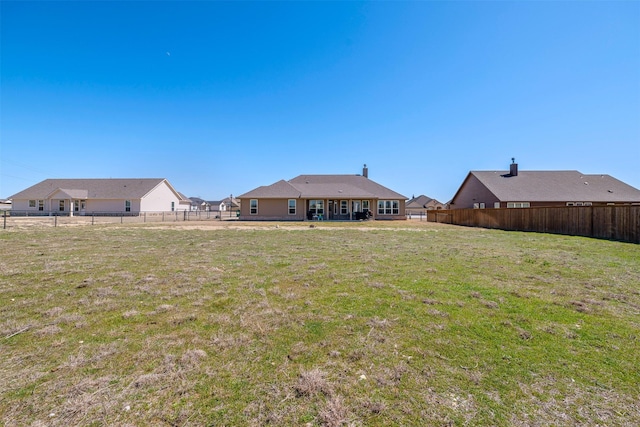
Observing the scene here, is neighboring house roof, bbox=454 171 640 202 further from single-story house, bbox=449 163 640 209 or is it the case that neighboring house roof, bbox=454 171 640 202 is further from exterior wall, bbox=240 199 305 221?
exterior wall, bbox=240 199 305 221

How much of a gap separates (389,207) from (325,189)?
7221 millimetres

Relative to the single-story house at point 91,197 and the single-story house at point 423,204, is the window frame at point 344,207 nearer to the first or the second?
the single-story house at point 91,197

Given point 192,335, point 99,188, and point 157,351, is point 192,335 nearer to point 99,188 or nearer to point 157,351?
point 157,351

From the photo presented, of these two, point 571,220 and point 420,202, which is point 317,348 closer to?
point 571,220

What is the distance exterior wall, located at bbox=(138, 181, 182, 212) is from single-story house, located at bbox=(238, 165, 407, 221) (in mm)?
18902

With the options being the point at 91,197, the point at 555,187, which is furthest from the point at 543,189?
the point at 91,197

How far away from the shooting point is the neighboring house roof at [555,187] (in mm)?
29156

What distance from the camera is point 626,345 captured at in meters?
3.11

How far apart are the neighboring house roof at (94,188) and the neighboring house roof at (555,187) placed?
144 ft

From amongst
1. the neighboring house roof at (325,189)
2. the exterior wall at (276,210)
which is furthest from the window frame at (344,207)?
the exterior wall at (276,210)

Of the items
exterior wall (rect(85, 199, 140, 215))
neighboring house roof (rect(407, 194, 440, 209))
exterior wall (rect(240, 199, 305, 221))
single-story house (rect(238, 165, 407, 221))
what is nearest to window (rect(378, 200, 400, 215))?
single-story house (rect(238, 165, 407, 221))

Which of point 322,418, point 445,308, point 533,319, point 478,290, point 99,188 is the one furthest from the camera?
point 99,188

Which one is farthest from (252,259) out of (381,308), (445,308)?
(445,308)

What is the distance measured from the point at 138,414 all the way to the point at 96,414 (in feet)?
0.96
